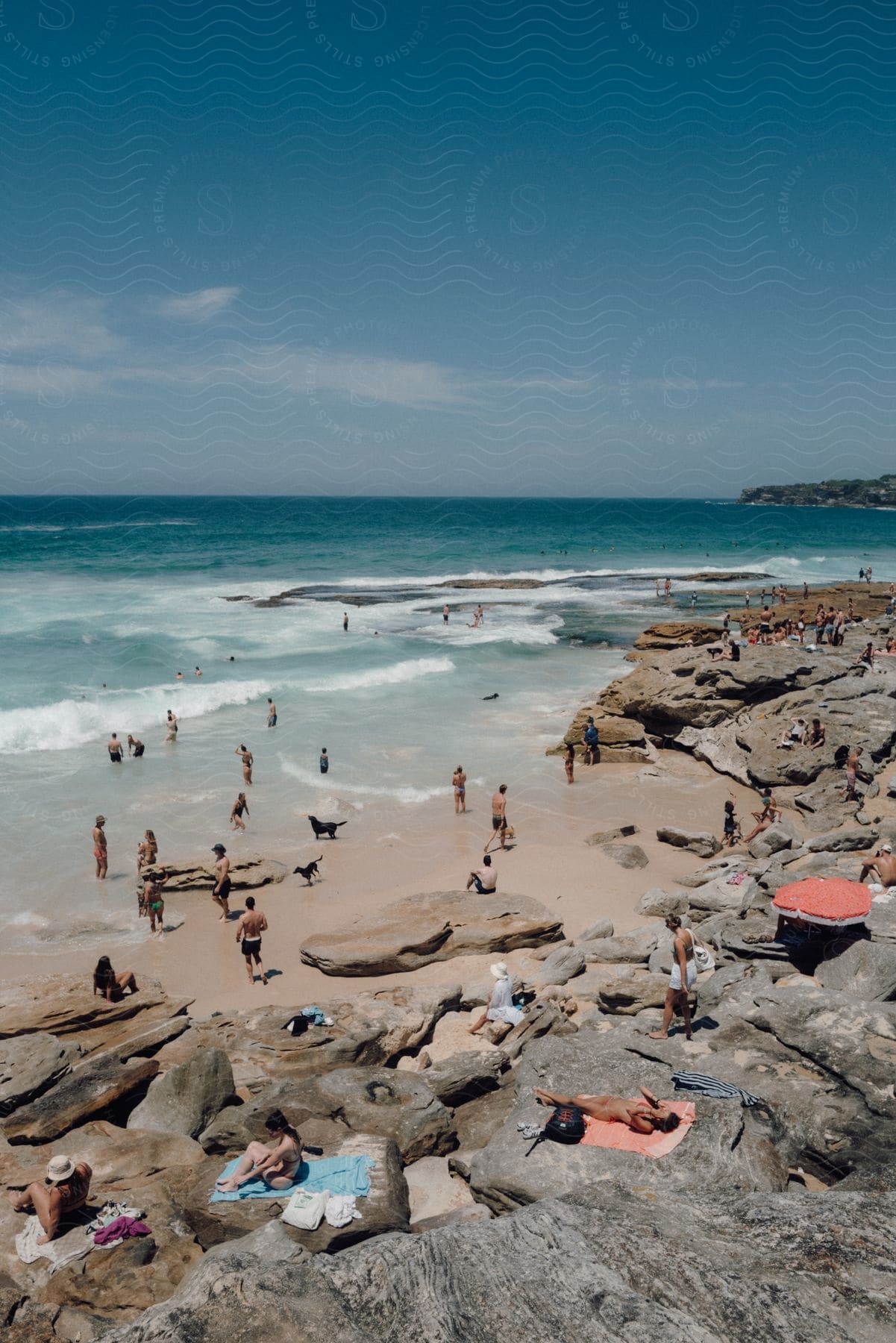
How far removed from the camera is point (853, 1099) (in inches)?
274

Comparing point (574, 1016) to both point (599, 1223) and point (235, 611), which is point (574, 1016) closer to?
point (599, 1223)

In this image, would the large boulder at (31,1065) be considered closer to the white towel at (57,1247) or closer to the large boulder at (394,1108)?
the white towel at (57,1247)

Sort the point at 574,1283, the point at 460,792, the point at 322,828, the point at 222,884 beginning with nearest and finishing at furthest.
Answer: the point at 574,1283 → the point at 222,884 → the point at 322,828 → the point at 460,792

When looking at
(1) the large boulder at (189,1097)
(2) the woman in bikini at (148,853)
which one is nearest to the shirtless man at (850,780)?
(1) the large boulder at (189,1097)

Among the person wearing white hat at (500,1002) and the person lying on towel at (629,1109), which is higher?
the person lying on towel at (629,1109)

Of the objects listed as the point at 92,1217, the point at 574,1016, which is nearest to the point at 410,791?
the point at 574,1016

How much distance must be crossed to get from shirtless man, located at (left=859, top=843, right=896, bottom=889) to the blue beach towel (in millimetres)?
8285

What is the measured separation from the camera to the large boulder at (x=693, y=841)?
1731 centimetres

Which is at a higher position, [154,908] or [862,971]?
[862,971]

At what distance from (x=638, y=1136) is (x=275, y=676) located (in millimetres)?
29974

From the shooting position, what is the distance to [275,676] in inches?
1389

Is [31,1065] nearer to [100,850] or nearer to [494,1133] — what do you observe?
[494,1133]

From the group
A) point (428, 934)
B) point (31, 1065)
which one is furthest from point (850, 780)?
point (31, 1065)

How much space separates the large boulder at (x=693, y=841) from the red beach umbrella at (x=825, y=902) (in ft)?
24.6
